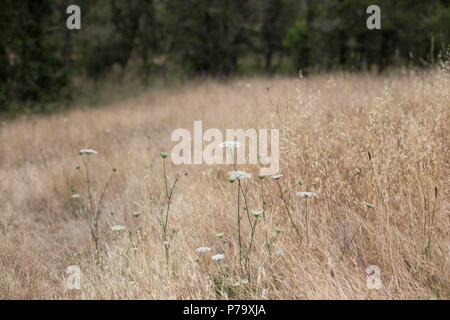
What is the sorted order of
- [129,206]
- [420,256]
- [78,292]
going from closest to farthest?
[420,256] < [78,292] < [129,206]

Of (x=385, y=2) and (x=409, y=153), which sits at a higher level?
(x=385, y=2)

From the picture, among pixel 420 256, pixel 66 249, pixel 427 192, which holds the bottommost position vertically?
pixel 66 249

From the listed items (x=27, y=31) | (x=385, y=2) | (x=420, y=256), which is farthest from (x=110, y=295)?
(x=385, y=2)

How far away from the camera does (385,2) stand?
13.4 metres

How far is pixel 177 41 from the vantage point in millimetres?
16984

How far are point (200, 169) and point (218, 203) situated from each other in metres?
1.11

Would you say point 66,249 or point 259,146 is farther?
point 259,146

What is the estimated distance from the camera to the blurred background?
11.6 meters

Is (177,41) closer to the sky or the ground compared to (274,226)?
closer to the sky

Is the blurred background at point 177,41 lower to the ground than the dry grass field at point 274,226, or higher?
higher

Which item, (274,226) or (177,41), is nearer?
(274,226)

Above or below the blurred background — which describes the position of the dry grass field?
below

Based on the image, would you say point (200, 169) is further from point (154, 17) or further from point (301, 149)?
point (154, 17)

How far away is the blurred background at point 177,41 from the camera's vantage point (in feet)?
38.0
